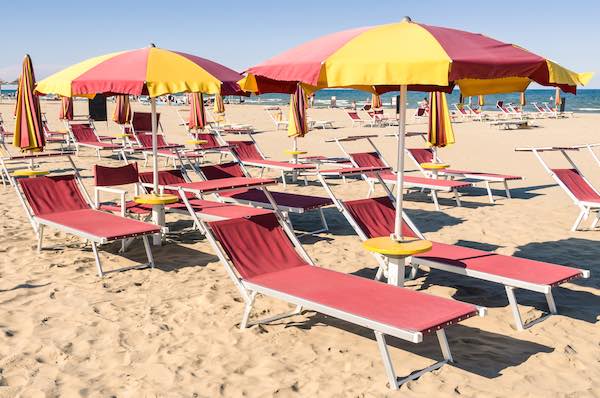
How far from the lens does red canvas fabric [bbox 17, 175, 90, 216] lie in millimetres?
6520

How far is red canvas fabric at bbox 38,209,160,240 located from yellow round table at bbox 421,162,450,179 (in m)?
5.26

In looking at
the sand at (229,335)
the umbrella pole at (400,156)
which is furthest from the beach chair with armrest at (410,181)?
the umbrella pole at (400,156)

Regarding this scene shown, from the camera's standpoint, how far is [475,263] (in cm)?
473

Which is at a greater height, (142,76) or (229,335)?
(142,76)

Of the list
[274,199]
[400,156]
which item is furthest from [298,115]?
[400,156]

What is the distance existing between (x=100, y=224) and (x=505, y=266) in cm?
381

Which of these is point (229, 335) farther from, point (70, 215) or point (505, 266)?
point (70, 215)

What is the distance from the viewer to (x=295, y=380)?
3.58 metres

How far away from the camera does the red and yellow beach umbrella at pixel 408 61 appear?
11.5 feet

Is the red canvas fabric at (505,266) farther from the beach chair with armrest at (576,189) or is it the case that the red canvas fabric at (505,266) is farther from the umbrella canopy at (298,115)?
the umbrella canopy at (298,115)

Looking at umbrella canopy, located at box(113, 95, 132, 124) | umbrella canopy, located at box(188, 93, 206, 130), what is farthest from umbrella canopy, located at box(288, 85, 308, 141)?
umbrella canopy, located at box(113, 95, 132, 124)

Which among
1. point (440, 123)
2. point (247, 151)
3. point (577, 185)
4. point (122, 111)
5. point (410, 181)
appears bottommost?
point (410, 181)

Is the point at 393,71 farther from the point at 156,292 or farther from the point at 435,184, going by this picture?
the point at 435,184

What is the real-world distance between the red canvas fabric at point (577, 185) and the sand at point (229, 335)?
55cm
